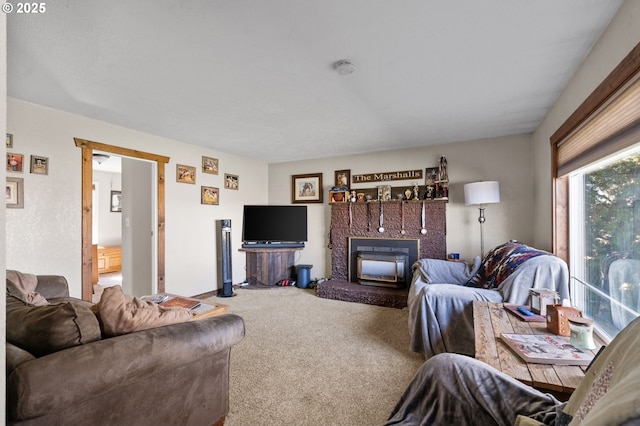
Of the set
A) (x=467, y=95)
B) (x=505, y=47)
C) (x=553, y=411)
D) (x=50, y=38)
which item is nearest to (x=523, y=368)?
(x=553, y=411)

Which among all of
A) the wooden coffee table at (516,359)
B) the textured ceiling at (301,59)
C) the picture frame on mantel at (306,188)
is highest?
the textured ceiling at (301,59)

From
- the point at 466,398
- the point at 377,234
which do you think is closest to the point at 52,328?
the point at 466,398

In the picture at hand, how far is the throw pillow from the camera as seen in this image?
4.22ft

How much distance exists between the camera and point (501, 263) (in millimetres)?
2842

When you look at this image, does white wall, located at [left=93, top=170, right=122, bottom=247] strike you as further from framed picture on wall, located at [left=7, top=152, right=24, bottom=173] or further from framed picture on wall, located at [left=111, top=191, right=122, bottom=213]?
framed picture on wall, located at [left=7, top=152, right=24, bottom=173]

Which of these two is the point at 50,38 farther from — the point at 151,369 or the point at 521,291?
the point at 521,291

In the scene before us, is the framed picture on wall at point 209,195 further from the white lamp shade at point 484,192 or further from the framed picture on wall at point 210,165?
the white lamp shade at point 484,192

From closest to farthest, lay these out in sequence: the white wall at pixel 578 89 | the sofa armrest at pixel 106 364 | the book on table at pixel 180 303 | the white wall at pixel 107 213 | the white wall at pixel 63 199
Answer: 1. the sofa armrest at pixel 106 364
2. the white wall at pixel 578 89
3. the book on table at pixel 180 303
4. the white wall at pixel 63 199
5. the white wall at pixel 107 213

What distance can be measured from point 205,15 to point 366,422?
2.43 meters

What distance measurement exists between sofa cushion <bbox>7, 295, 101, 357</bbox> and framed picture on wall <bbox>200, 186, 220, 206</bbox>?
3271 mm

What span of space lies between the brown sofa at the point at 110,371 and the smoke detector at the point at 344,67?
177 cm

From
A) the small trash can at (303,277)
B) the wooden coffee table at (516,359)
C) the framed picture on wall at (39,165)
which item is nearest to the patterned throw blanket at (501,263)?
the wooden coffee table at (516,359)

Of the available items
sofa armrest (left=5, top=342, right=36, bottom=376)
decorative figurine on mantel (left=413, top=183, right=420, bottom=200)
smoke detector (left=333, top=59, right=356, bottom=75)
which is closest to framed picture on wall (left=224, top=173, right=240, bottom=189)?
decorative figurine on mantel (left=413, top=183, right=420, bottom=200)

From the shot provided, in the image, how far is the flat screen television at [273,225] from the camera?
5129 mm
